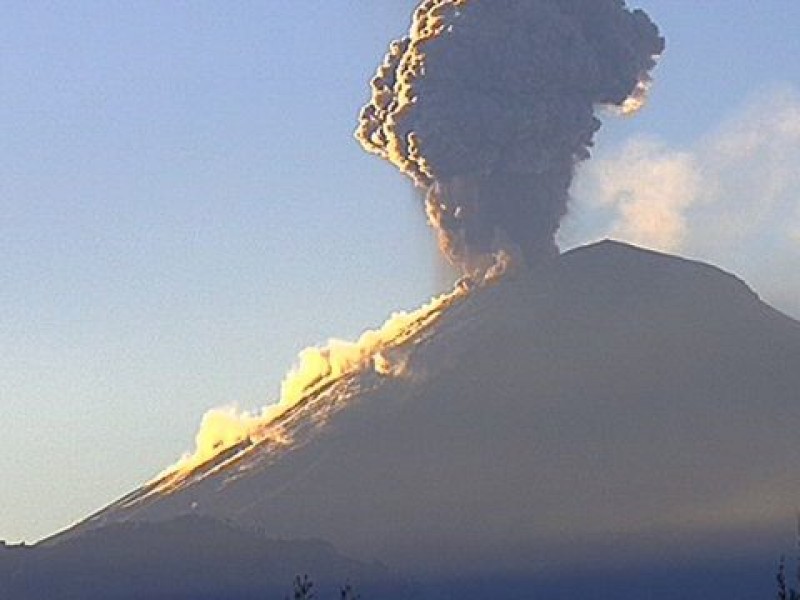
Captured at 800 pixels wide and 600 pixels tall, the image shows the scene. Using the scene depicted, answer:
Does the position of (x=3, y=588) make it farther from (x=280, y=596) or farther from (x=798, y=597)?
(x=798, y=597)

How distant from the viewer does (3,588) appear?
200 meters

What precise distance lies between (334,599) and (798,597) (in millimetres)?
87864

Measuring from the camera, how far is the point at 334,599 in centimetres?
19962

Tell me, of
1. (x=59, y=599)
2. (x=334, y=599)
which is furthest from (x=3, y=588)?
(x=334, y=599)

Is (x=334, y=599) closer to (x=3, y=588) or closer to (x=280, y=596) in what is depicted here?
(x=280, y=596)

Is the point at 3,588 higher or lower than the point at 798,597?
higher

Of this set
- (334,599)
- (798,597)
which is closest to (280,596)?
(334,599)

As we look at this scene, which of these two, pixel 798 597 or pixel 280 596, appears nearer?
pixel 798 597

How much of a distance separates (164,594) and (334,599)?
821 cm

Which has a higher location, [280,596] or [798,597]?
[280,596]

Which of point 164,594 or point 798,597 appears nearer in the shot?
point 798,597

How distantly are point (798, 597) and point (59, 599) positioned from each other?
9119cm

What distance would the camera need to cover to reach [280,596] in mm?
199750

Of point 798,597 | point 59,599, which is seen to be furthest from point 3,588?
point 798,597
